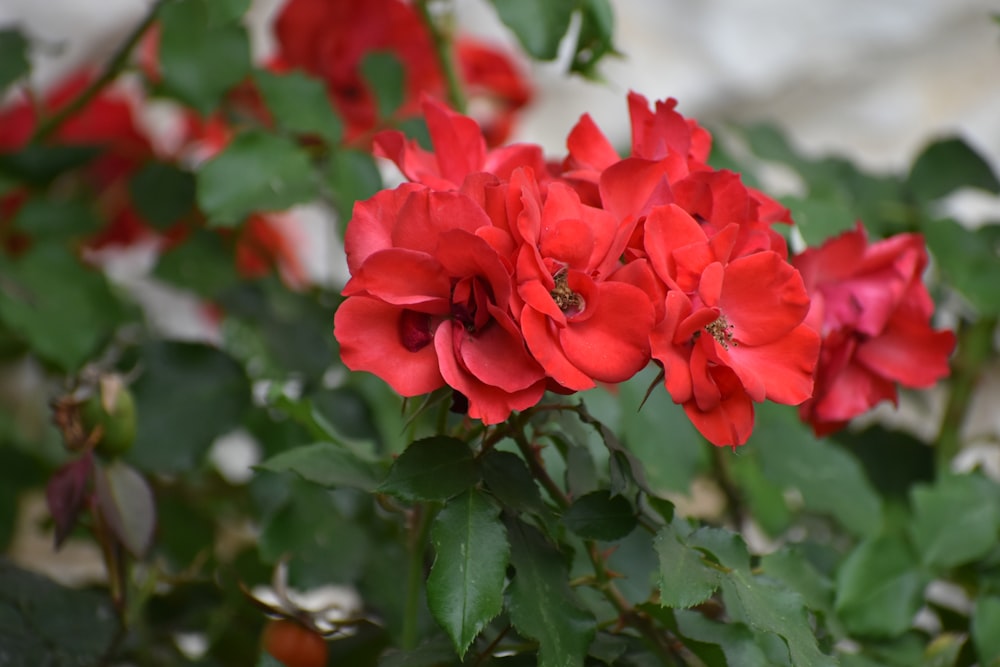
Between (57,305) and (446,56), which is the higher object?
(446,56)

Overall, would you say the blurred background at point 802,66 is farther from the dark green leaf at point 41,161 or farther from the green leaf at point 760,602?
the green leaf at point 760,602

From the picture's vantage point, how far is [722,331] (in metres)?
0.37

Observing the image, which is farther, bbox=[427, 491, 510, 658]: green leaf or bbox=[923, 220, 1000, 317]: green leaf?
bbox=[923, 220, 1000, 317]: green leaf

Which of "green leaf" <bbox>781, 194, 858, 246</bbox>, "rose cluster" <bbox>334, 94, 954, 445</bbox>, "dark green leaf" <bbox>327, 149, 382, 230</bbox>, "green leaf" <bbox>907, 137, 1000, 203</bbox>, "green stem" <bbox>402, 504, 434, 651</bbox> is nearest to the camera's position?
"rose cluster" <bbox>334, 94, 954, 445</bbox>

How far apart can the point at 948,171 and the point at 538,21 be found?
0.36 m

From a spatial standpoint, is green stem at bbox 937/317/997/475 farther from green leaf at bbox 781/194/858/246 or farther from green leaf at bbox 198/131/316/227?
green leaf at bbox 198/131/316/227

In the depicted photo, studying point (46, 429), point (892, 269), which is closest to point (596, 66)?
point (892, 269)

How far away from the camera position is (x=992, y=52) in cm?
145

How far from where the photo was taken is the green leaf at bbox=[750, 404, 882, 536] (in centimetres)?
65

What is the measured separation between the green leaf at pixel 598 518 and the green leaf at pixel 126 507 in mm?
217

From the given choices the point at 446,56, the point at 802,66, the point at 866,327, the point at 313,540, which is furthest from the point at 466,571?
the point at 802,66

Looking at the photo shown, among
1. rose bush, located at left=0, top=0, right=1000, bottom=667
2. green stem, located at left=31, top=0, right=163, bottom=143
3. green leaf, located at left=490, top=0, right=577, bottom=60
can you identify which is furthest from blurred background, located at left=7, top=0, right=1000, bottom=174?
green leaf, located at left=490, top=0, right=577, bottom=60

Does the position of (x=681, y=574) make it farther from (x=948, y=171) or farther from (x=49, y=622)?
(x=948, y=171)

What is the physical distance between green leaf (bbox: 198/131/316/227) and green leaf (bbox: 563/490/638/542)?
0.32 meters
